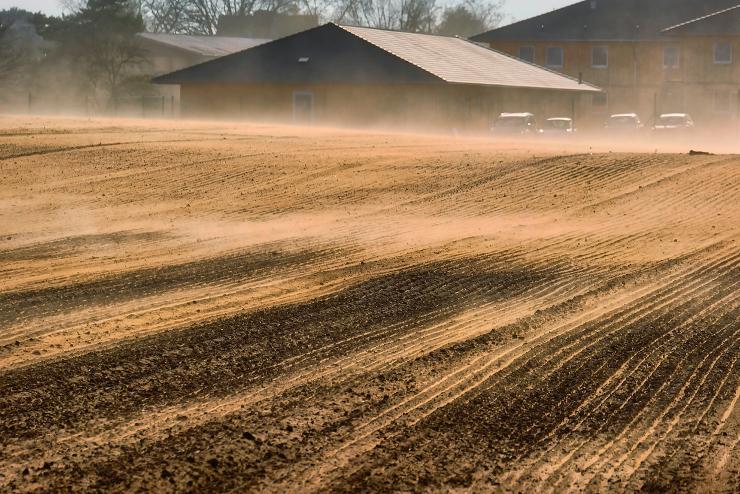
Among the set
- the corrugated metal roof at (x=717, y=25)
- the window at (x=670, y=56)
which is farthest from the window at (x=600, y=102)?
the corrugated metal roof at (x=717, y=25)

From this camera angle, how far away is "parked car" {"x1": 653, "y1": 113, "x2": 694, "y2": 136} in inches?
2061

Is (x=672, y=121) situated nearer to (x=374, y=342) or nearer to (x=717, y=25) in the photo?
(x=717, y=25)

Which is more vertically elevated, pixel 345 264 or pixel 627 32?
pixel 627 32

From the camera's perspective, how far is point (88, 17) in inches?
2950

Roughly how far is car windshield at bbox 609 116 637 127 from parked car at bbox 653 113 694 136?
1.05m

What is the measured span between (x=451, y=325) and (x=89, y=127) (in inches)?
1170

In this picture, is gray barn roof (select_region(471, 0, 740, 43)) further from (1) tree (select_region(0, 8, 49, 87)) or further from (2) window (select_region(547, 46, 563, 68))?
(1) tree (select_region(0, 8, 49, 87))

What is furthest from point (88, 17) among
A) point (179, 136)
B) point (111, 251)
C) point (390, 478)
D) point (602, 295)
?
point (390, 478)

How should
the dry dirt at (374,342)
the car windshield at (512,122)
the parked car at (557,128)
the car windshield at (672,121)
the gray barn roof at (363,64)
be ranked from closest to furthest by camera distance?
1. the dry dirt at (374,342)
2. the car windshield at (512,122)
3. the parked car at (557,128)
4. the gray barn roof at (363,64)
5. the car windshield at (672,121)

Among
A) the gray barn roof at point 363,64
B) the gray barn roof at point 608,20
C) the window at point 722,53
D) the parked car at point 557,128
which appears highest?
Answer: the gray barn roof at point 608,20

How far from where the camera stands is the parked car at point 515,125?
48.3m

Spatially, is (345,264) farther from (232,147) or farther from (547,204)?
(232,147)

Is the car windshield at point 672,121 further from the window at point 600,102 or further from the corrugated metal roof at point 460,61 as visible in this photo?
the window at point 600,102

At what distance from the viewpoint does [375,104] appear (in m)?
52.5
